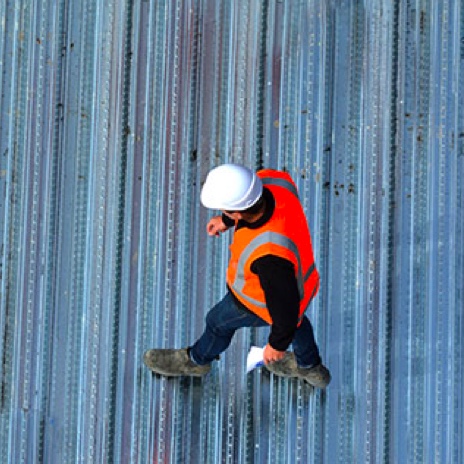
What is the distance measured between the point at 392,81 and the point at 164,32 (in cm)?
97

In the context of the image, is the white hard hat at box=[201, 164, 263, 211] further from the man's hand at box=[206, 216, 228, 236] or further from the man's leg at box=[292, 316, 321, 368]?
the man's leg at box=[292, 316, 321, 368]

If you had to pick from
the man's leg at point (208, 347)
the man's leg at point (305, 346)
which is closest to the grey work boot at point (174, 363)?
the man's leg at point (208, 347)

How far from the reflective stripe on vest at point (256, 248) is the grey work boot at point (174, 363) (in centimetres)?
62

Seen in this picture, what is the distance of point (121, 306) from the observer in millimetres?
2621

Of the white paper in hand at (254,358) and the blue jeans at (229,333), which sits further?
the white paper in hand at (254,358)

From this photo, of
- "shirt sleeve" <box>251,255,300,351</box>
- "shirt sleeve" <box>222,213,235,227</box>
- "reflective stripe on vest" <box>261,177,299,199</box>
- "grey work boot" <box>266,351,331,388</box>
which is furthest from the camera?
"grey work boot" <box>266,351,331,388</box>

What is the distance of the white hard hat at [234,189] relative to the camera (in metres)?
1.78

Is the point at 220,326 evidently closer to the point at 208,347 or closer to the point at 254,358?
the point at 208,347

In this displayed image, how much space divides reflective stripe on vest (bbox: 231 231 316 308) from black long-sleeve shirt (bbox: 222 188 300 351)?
0.04 metres

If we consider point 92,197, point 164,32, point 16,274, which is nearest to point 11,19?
point 164,32

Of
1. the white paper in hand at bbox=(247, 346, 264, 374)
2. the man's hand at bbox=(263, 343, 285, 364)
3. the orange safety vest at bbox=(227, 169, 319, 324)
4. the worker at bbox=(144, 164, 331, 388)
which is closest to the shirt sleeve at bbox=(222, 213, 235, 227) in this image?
the worker at bbox=(144, 164, 331, 388)

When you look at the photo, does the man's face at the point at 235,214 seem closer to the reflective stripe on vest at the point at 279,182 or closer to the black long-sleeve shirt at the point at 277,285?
the black long-sleeve shirt at the point at 277,285

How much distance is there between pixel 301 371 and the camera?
2.48m

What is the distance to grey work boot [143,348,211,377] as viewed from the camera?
252 cm
